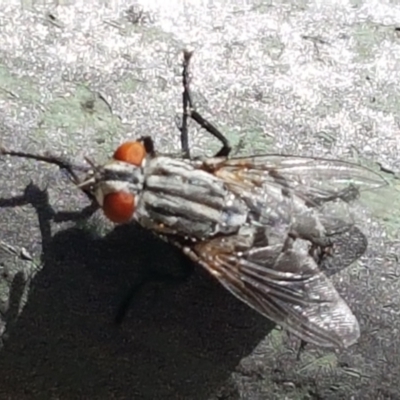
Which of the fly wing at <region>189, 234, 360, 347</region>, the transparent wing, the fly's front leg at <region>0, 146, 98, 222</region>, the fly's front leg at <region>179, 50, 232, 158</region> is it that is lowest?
the fly wing at <region>189, 234, 360, 347</region>

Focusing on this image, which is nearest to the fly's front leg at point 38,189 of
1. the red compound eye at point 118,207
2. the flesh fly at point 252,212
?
the flesh fly at point 252,212

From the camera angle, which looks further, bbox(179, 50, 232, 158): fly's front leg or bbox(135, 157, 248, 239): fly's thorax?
bbox(135, 157, 248, 239): fly's thorax

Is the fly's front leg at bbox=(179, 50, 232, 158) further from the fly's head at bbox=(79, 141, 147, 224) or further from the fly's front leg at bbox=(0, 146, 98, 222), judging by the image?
the fly's front leg at bbox=(0, 146, 98, 222)

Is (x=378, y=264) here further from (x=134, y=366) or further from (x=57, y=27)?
(x=57, y=27)

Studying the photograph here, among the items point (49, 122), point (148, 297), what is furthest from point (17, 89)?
point (148, 297)

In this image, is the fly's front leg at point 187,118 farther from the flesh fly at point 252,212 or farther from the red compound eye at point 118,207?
the red compound eye at point 118,207

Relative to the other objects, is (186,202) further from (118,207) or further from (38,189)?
(38,189)

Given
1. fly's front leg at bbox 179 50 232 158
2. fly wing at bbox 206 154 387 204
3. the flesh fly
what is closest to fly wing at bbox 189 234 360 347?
the flesh fly
